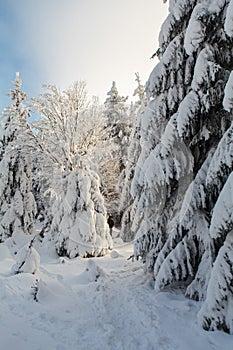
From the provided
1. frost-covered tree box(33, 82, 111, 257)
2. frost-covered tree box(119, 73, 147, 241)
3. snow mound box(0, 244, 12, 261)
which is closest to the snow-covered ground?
frost-covered tree box(119, 73, 147, 241)

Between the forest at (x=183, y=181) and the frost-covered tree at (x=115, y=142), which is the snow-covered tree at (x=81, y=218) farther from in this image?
the frost-covered tree at (x=115, y=142)

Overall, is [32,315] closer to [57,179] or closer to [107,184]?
[57,179]

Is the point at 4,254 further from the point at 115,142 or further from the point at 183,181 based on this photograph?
the point at 115,142

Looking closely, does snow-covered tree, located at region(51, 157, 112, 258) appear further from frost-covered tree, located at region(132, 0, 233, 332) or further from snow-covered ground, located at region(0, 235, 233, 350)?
frost-covered tree, located at region(132, 0, 233, 332)

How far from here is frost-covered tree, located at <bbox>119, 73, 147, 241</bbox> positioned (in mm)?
10101

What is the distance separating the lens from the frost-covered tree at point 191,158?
367 cm

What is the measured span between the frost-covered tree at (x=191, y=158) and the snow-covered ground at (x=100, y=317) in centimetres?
31

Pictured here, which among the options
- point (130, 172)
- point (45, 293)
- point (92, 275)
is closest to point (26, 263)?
point (92, 275)

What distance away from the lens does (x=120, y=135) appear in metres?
21.2

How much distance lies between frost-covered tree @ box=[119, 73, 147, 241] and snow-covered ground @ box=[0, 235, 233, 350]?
14.1 feet

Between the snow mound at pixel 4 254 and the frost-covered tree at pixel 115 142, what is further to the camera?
the frost-covered tree at pixel 115 142

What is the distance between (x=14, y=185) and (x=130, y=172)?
936 centimetres

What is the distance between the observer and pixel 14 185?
54.6 feet

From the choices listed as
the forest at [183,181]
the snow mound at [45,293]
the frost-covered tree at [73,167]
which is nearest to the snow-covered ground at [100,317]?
the snow mound at [45,293]
